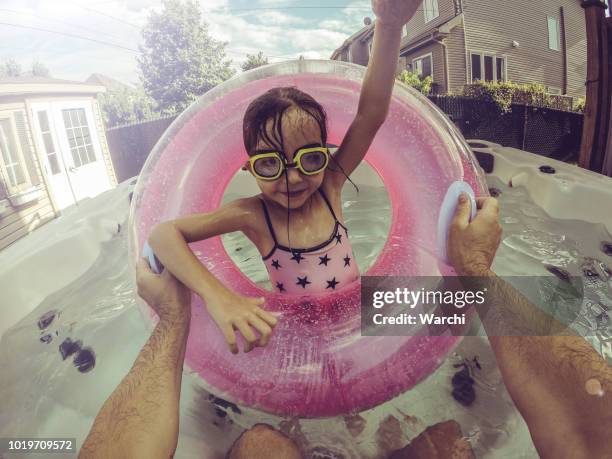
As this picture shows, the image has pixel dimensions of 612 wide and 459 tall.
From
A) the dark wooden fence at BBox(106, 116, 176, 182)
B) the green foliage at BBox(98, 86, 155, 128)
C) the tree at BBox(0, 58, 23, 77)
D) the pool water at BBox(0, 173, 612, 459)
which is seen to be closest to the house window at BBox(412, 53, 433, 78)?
the pool water at BBox(0, 173, 612, 459)

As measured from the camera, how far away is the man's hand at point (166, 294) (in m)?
0.80

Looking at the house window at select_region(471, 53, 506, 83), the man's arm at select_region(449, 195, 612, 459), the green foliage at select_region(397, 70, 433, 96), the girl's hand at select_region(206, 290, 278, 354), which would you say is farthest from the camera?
the house window at select_region(471, 53, 506, 83)

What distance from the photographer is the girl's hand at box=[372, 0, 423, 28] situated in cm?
79

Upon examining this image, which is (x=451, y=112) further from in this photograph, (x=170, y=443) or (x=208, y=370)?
(x=170, y=443)

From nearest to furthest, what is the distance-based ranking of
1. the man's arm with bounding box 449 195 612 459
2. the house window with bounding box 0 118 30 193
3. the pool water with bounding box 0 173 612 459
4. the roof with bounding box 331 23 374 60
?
the man's arm with bounding box 449 195 612 459 → the pool water with bounding box 0 173 612 459 → the roof with bounding box 331 23 374 60 → the house window with bounding box 0 118 30 193

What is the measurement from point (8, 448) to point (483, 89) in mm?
1931

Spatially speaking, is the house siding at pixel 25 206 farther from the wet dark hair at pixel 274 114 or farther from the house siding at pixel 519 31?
the house siding at pixel 519 31

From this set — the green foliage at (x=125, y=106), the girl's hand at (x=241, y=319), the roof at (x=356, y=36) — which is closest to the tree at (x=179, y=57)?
the green foliage at (x=125, y=106)

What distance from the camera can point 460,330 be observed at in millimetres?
936

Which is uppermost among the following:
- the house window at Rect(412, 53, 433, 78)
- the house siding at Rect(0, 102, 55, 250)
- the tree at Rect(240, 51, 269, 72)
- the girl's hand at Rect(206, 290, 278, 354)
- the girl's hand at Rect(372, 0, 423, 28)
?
the tree at Rect(240, 51, 269, 72)

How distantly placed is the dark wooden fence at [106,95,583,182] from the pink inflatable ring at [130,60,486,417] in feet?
1.69

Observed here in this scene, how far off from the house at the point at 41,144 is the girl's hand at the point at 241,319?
1.34 metres

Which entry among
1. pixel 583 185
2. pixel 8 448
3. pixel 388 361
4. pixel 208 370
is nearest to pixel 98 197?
pixel 8 448
